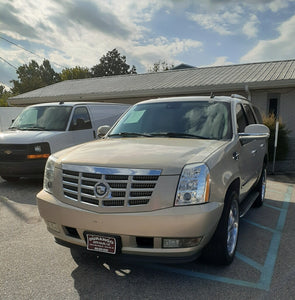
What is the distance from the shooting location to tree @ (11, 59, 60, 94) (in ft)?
162

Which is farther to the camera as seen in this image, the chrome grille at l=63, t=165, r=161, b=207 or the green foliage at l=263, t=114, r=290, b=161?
the green foliage at l=263, t=114, r=290, b=161

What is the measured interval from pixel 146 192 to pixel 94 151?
0.84 meters

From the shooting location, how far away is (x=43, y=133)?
6.57 metres

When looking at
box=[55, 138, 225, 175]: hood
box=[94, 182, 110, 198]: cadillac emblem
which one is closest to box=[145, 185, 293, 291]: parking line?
box=[94, 182, 110, 198]: cadillac emblem

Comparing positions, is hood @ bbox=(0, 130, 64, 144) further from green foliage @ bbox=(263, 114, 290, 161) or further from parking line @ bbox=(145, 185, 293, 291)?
green foliage @ bbox=(263, 114, 290, 161)

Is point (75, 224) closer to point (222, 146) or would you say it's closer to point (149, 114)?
point (222, 146)

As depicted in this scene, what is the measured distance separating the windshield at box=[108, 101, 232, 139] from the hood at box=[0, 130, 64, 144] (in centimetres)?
289

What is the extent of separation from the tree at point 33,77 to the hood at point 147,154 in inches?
2016

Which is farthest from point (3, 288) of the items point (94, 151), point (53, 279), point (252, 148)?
point (252, 148)

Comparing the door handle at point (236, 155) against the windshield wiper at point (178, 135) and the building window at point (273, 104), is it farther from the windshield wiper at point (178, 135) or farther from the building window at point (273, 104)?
the building window at point (273, 104)

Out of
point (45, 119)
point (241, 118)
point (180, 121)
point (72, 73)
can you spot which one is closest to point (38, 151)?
point (45, 119)

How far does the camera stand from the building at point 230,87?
10.8m

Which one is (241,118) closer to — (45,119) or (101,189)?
(101,189)

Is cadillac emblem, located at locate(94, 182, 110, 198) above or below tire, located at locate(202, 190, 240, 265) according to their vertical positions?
above
